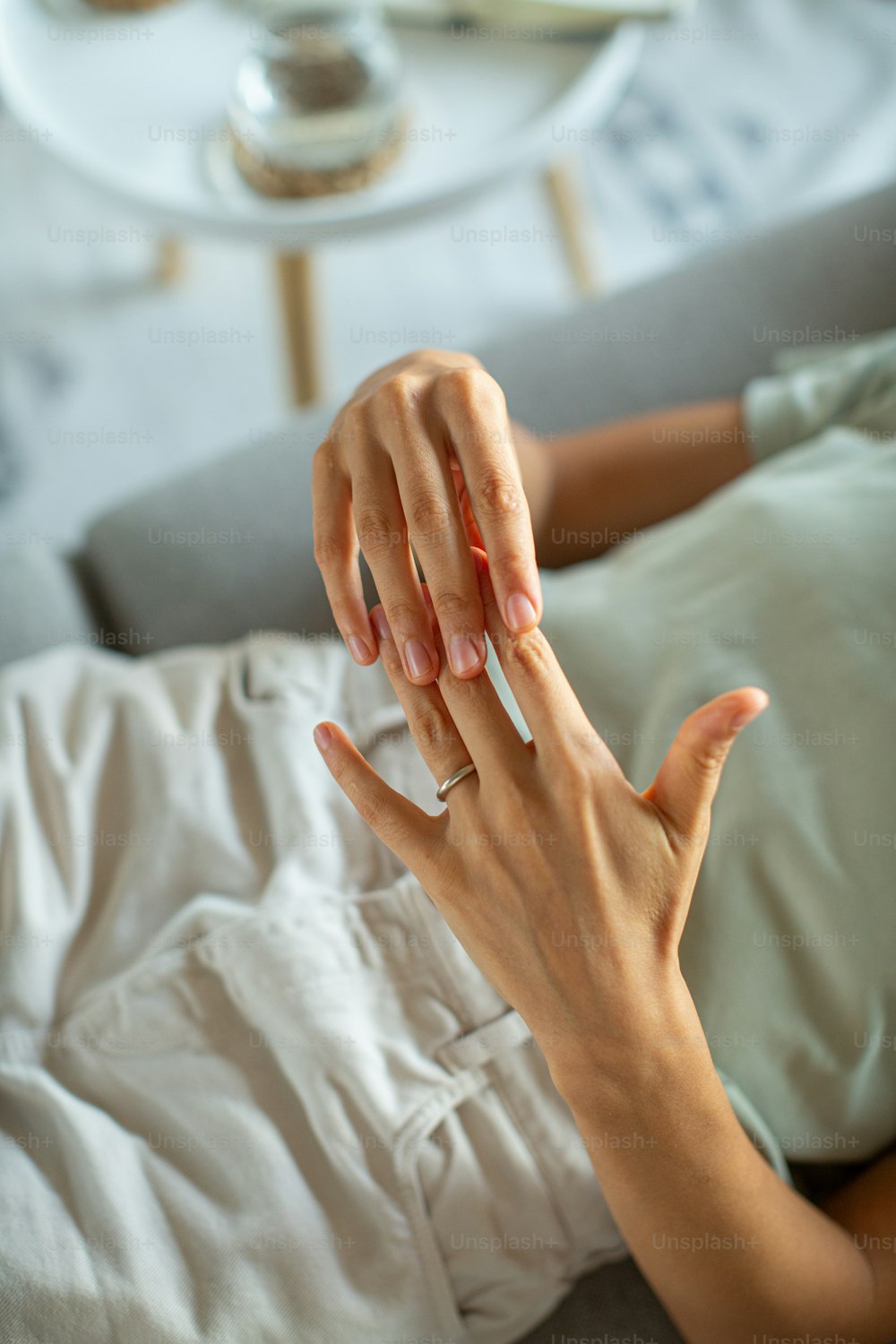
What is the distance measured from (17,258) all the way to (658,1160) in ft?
5.78

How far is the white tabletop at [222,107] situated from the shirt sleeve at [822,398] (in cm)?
48

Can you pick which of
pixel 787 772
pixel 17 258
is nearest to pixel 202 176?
pixel 17 258

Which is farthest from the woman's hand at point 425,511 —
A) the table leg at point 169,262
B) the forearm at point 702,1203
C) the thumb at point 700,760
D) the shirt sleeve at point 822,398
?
the table leg at point 169,262

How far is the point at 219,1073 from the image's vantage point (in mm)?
657

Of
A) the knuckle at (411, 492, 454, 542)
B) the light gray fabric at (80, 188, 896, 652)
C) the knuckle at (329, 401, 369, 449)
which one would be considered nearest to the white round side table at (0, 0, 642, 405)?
the light gray fabric at (80, 188, 896, 652)

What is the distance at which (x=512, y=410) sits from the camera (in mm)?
1034

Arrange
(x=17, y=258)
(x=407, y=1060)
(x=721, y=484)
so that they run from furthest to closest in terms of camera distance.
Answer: (x=17, y=258)
(x=721, y=484)
(x=407, y=1060)

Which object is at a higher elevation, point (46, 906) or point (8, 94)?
point (8, 94)

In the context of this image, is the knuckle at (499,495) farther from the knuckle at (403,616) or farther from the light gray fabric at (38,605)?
the light gray fabric at (38,605)

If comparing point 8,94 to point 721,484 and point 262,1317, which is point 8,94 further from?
point 262,1317

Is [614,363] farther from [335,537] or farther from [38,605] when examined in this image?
[38,605]

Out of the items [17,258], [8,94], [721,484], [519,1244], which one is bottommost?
[519,1244]

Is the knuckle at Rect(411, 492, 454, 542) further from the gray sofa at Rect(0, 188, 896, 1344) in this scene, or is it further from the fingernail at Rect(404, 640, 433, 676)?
the gray sofa at Rect(0, 188, 896, 1344)

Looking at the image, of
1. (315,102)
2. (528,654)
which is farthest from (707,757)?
(315,102)
